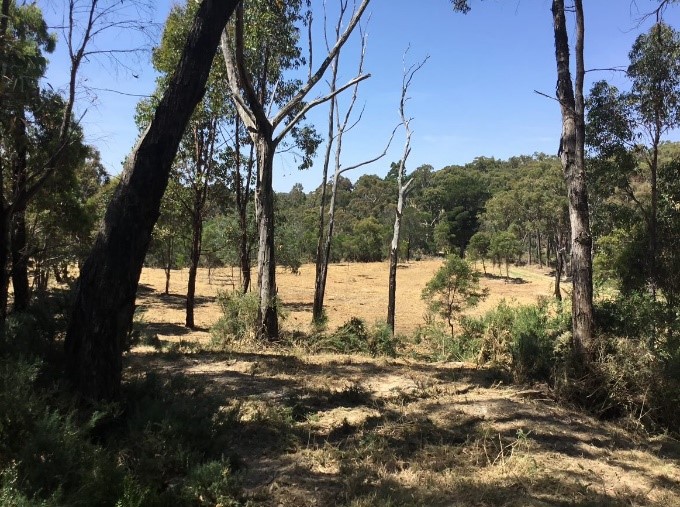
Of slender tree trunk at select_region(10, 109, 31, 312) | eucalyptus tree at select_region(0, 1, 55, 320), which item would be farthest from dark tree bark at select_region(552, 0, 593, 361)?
slender tree trunk at select_region(10, 109, 31, 312)

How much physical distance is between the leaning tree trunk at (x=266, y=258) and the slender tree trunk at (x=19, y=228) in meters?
3.75

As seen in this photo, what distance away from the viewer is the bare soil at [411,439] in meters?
3.51

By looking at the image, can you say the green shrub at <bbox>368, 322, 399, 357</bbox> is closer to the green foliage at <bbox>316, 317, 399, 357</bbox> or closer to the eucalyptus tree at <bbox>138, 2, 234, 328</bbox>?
the green foliage at <bbox>316, 317, 399, 357</bbox>

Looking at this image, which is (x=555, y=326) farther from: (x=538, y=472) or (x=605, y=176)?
(x=605, y=176)

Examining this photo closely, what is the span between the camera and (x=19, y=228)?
10.3m

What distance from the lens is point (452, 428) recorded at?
4676 mm

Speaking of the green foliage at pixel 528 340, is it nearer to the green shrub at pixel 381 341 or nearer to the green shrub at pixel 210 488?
the green shrub at pixel 381 341

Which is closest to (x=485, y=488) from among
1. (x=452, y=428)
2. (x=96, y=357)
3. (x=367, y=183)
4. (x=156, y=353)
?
(x=452, y=428)

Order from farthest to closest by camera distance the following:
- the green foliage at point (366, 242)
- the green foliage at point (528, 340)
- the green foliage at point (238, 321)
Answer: the green foliage at point (366, 242) < the green foliage at point (238, 321) < the green foliage at point (528, 340)

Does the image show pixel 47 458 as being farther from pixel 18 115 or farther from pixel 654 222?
pixel 654 222

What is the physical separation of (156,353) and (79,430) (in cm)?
464

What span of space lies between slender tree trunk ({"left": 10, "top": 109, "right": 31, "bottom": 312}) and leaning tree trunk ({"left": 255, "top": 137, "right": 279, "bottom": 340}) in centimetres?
375

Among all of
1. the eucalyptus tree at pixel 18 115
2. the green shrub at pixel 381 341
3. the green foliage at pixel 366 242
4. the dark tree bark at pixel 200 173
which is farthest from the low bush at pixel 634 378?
the green foliage at pixel 366 242

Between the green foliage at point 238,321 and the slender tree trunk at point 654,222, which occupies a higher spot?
the slender tree trunk at point 654,222
